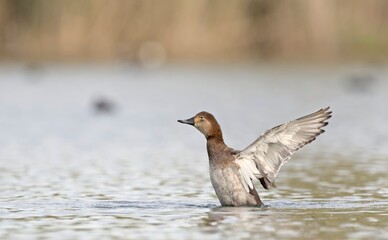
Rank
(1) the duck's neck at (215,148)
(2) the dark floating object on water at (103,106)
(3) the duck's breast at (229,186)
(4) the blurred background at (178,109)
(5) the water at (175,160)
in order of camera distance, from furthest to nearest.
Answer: (2) the dark floating object on water at (103,106), (1) the duck's neck at (215,148), (3) the duck's breast at (229,186), (4) the blurred background at (178,109), (5) the water at (175,160)

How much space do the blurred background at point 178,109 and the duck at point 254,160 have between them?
0.75 ft

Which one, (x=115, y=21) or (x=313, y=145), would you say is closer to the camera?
(x=313, y=145)

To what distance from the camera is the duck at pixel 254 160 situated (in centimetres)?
1057

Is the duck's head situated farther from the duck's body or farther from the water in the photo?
the water

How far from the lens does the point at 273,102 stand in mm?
26453

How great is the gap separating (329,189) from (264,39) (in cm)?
2703

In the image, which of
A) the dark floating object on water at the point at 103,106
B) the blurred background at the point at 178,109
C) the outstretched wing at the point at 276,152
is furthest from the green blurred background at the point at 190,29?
the outstretched wing at the point at 276,152

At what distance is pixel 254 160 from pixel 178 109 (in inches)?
569

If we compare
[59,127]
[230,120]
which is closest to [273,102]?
[230,120]

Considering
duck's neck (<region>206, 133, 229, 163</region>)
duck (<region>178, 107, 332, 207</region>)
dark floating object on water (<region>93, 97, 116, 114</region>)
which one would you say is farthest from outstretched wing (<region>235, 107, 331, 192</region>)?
dark floating object on water (<region>93, 97, 116, 114</region>)

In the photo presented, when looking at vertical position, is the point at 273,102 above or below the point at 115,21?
below

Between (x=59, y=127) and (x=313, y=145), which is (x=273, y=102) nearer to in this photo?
(x=59, y=127)

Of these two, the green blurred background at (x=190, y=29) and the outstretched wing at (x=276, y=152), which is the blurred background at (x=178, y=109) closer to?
the green blurred background at (x=190, y=29)

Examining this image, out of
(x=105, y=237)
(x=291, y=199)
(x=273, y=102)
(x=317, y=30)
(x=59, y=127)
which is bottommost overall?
(x=105, y=237)
